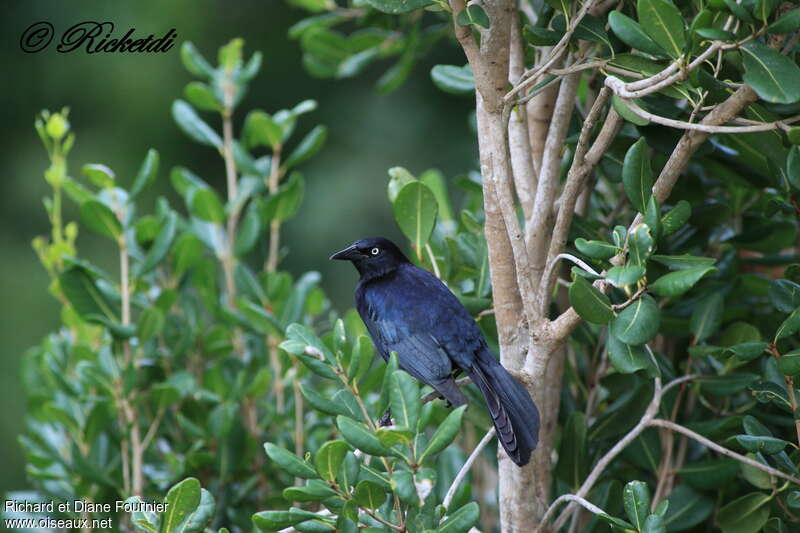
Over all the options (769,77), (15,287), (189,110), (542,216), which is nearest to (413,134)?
(15,287)

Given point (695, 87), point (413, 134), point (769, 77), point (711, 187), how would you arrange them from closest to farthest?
point (769, 77)
point (695, 87)
point (711, 187)
point (413, 134)

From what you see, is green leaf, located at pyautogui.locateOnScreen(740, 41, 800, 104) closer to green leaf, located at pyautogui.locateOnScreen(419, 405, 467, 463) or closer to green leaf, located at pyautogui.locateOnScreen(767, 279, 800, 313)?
green leaf, located at pyautogui.locateOnScreen(767, 279, 800, 313)

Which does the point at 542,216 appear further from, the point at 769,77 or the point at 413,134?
the point at 413,134

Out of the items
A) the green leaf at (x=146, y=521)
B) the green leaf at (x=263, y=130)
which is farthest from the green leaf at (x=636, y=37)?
the green leaf at (x=263, y=130)

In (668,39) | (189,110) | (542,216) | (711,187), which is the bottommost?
(711,187)

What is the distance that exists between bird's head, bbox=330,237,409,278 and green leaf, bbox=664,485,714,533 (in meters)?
1.06

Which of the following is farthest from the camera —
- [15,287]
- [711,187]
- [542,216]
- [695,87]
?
[15,287]

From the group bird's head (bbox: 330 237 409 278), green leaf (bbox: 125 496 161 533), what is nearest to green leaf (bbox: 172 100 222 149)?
bird's head (bbox: 330 237 409 278)

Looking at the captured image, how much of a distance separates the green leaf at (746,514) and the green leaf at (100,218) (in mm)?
1903

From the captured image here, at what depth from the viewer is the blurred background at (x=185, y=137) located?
6.72 meters

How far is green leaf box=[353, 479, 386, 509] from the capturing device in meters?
1.70

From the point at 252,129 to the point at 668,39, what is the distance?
5.88 feet

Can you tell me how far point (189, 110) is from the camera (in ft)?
10.8

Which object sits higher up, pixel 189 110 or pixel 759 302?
pixel 189 110
